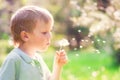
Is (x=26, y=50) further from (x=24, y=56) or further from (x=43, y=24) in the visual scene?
(x=43, y=24)

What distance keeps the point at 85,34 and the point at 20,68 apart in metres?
1.70

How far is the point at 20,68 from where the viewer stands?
2539mm

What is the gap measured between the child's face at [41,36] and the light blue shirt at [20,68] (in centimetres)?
8

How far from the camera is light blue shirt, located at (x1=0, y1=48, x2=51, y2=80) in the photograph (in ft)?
8.24

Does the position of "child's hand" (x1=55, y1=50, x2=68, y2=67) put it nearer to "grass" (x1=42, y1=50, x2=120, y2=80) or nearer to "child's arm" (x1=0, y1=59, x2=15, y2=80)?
"child's arm" (x1=0, y1=59, x2=15, y2=80)

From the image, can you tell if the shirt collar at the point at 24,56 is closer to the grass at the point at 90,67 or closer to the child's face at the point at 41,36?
the child's face at the point at 41,36

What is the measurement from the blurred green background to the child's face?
4.24ft

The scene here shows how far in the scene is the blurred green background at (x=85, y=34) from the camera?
159 inches

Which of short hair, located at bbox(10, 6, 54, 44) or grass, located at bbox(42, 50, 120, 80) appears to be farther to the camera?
grass, located at bbox(42, 50, 120, 80)

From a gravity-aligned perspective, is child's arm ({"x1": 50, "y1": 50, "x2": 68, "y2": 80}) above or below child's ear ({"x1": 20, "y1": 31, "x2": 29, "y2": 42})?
below

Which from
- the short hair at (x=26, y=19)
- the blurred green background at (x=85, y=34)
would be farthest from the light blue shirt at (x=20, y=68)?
the blurred green background at (x=85, y=34)

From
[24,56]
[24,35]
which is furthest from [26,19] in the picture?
[24,56]

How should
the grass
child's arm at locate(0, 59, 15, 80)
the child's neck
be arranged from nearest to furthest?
child's arm at locate(0, 59, 15, 80) → the child's neck → the grass

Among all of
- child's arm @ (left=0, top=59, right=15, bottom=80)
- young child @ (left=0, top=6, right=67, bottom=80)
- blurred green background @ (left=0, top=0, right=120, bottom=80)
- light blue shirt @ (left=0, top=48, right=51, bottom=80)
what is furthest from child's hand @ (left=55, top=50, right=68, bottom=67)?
blurred green background @ (left=0, top=0, right=120, bottom=80)
